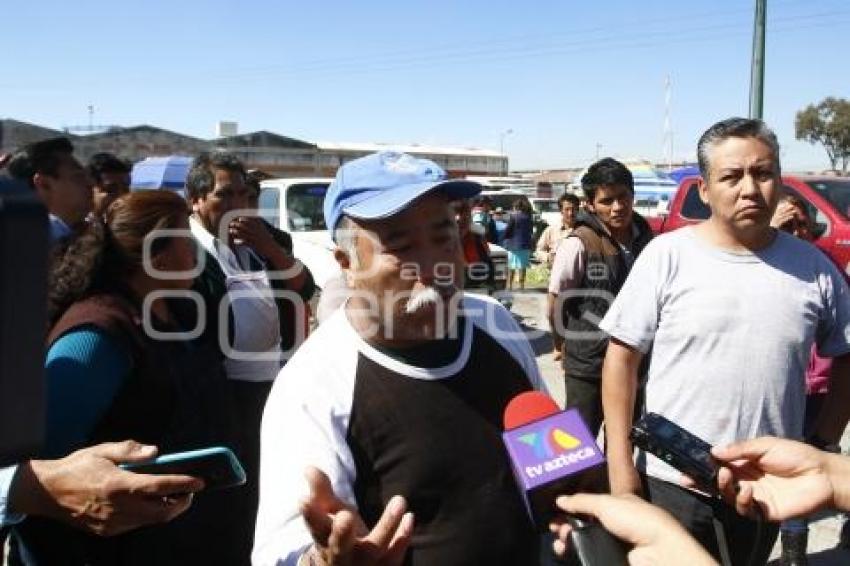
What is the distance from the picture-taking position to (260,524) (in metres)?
1.49

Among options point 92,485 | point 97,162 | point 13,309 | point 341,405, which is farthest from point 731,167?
point 97,162

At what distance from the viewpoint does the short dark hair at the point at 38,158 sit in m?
3.57

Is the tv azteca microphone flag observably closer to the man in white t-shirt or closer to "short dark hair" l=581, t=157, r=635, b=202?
the man in white t-shirt

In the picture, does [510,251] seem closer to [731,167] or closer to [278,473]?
[731,167]

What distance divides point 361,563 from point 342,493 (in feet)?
1.05

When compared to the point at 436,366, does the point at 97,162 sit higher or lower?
higher

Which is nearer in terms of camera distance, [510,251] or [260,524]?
[260,524]

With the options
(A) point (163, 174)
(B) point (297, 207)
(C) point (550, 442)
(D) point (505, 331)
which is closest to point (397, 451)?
(C) point (550, 442)

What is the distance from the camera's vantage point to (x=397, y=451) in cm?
156

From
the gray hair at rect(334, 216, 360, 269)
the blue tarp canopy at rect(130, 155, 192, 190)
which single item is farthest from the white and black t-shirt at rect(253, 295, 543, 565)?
the blue tarp canopy at rect(130, 155, 192, 190)

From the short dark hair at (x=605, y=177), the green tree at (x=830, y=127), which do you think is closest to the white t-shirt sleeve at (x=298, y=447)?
the short dark hair at (x=605, y=177)

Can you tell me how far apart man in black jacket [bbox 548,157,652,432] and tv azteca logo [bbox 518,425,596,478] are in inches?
97.3

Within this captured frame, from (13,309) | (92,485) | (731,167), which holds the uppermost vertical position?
(731,167)

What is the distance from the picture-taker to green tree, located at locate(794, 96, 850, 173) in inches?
1610
